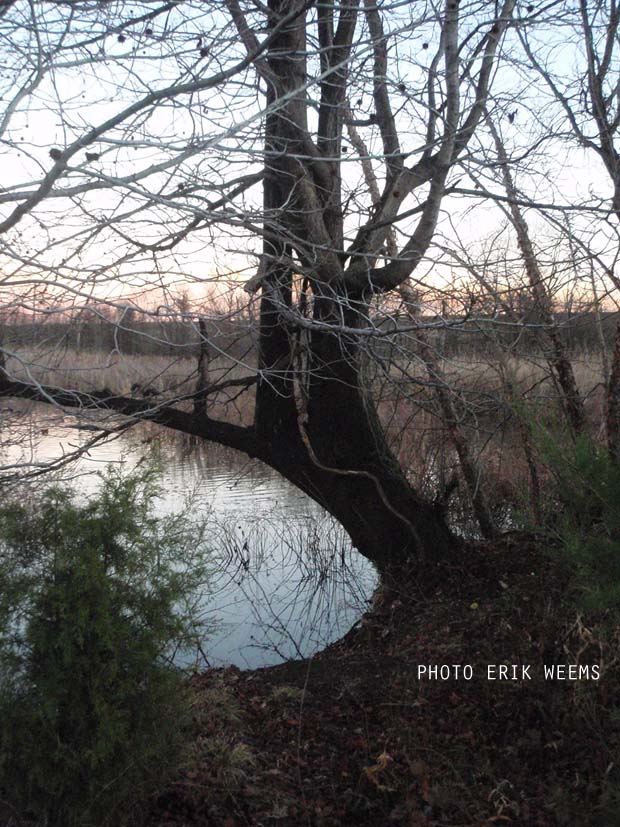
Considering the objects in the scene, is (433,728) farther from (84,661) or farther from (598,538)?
(84,661)

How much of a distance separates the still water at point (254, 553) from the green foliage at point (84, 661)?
208 cm

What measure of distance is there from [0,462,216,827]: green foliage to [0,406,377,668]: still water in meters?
2.08

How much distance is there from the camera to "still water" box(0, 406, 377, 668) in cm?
722

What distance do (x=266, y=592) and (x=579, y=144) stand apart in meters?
5.50

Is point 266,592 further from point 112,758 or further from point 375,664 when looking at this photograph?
point 112,758

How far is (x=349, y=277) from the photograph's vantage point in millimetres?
6949

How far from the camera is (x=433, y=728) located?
4855mm

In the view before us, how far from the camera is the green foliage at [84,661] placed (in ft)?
11.4

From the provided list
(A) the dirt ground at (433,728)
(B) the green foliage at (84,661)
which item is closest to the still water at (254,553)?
(A) the dirt ground at (433,728)

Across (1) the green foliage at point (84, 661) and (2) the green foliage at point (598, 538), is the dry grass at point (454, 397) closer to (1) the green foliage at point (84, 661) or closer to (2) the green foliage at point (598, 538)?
(2) the green foliage at point (598, 538)

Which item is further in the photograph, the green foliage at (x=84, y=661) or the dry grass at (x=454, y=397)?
the dry grass at (x=454, y=397)

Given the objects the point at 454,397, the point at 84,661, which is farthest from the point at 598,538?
the point at 454,397

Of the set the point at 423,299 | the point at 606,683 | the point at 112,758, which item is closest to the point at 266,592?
the point at 423,299

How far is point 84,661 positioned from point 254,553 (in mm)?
6832
